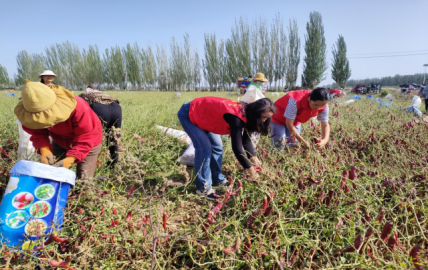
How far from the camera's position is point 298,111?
257 cm

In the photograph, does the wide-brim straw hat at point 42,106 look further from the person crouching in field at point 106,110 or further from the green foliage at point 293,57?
the green foliage at point 293,57

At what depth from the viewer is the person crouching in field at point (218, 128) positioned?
5.76 feet

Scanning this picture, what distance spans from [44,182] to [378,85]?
1843cm

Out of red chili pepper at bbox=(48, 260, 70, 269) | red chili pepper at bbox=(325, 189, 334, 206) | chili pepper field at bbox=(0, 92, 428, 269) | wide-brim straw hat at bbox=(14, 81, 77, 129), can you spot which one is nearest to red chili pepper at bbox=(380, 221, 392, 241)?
chili pepper field at bbox=(0, 92, 428, 269)

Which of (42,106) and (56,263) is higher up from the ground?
(42,106)

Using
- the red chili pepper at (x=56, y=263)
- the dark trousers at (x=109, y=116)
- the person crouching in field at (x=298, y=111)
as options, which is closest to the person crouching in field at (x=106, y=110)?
the dark trousers at (x=109, y=116)

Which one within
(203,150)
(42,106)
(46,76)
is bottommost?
(203,150)

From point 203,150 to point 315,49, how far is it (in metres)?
22.8

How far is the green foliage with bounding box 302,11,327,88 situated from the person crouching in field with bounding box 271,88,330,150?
67.8ft

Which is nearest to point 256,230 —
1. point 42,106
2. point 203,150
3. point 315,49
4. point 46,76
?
point 203,150

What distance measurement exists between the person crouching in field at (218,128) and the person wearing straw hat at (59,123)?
Result: 78cm

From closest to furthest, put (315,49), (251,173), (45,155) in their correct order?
(45,155) < (251,173) < (315,49)

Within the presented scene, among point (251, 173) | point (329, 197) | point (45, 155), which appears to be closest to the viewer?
point (329, 197)

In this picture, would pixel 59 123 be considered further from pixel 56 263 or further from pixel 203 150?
pixel 203 150
